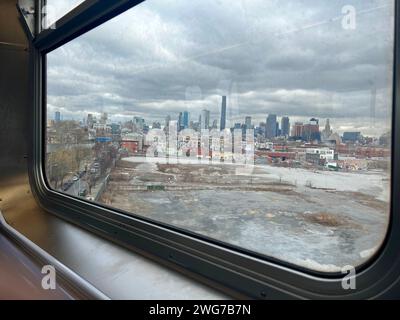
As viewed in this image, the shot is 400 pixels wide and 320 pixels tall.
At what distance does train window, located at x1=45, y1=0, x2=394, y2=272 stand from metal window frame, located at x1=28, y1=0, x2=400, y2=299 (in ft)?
0.13

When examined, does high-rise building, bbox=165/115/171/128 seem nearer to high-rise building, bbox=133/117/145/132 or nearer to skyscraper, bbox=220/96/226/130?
high-rise building, bbox=133/117/145/132

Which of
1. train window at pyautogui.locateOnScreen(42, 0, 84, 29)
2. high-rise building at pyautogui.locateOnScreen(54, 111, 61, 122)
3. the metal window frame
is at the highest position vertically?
train window at pyautogui.locateOnScreen(42, 0, 84, 29)

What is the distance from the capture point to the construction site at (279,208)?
1.05m

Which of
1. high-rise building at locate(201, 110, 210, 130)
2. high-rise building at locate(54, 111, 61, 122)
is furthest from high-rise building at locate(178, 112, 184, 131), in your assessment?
high-rise building at locate(54, 111, 61, 122)

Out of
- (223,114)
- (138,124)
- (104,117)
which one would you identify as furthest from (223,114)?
(104,117)

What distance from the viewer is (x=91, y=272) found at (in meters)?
1.59

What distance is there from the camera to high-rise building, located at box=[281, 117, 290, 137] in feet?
4.02

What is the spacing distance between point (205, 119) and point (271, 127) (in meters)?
0.37

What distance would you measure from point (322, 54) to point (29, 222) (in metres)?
2.42

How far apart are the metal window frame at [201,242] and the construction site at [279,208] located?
0.05m

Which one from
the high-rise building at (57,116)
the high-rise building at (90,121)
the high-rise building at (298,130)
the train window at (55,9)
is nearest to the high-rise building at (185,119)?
the high-rise building at (298,130)

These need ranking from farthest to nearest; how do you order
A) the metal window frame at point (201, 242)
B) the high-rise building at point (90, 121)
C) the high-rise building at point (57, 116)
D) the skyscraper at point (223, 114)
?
the high-rise building at point (57, 116), the high-rise building at point (90, 121), the skyscraper at point (223, 114), the metal window frame at point (201, 242)

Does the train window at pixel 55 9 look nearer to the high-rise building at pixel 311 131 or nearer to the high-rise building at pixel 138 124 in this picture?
the high-rise building at pixel 138 124
